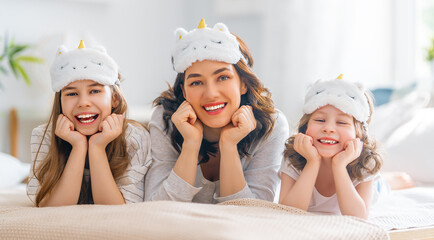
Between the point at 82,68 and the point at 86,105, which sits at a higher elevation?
the point at 82,68

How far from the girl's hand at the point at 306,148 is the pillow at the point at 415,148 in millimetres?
909

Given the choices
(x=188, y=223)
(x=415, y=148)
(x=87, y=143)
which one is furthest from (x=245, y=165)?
(x=415, y=148)

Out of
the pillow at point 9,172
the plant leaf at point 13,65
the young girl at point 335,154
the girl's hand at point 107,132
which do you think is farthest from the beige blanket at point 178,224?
the plant leaf at point 13,65

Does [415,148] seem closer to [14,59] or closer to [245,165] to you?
[245,165]

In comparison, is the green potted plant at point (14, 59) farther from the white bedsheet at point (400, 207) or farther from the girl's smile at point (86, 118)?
the girl's smile at point (86, 118)

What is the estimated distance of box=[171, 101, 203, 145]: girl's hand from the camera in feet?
4.87

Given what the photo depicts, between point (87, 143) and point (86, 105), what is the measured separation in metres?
0.11

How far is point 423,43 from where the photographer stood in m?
3.11

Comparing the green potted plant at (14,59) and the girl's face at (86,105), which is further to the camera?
the green potted plant at (14,59)

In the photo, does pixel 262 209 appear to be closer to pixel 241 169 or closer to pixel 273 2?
pixel 241 169

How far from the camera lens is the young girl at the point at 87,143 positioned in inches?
58.0

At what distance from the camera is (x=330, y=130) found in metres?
1.40

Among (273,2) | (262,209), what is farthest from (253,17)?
(262,209)

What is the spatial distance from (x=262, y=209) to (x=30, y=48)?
2.36m
